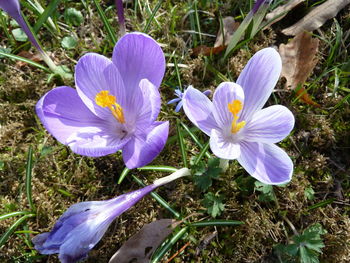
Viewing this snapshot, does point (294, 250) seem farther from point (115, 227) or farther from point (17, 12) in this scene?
point (17, 12)

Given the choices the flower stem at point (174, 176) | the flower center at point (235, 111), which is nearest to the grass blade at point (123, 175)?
the flower stem at point (174, 176)

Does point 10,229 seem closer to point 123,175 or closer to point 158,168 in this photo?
point 123,175

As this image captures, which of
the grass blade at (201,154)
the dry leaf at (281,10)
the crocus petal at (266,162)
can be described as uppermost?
the dry leaf at (281,10)

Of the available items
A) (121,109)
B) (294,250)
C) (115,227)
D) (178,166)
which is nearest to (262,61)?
(121,109)

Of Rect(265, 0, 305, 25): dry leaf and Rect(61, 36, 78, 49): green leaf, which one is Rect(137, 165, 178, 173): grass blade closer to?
Rect(61, 36, 78, 49): green leaf

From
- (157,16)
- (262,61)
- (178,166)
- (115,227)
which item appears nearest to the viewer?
Answer: (262,61)

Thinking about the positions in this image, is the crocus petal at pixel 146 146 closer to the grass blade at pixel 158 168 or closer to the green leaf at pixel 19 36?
the grass blade at pixel 158 168

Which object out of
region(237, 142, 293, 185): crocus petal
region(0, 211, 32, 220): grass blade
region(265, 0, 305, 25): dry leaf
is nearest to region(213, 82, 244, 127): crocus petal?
region(237, 142, 293, 185): crocus petal
